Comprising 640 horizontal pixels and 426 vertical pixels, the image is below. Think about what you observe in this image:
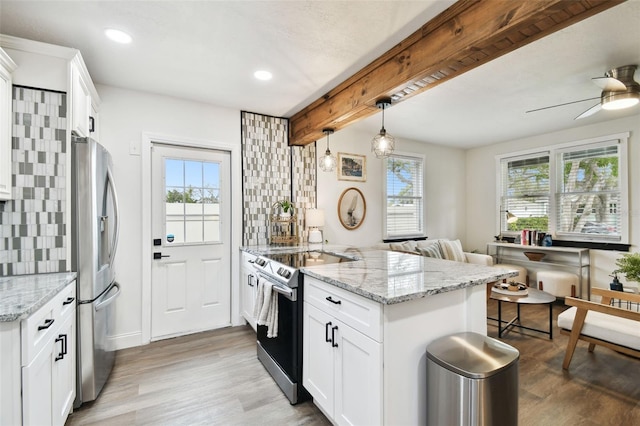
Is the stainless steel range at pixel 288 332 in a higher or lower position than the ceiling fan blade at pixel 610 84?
lower

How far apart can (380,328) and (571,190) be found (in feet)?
15.8

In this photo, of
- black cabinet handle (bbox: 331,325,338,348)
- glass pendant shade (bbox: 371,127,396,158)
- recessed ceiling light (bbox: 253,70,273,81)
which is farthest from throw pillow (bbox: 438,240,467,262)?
recessed ceiling light (bbox: 253,70,273,81)

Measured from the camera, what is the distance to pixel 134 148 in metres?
2.98

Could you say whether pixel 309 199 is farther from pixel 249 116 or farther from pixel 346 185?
pixel 249 116

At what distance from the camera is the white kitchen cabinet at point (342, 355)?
142cm

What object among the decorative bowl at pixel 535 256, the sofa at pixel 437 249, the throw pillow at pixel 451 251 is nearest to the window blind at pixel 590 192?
the decorative bowl at pixel 535 256

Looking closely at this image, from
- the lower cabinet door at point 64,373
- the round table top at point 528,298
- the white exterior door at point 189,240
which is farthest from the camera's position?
the white exterior door at point 189,240

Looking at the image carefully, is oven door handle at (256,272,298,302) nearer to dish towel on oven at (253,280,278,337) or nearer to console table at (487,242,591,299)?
dish towel on oven at (253,280,278,337)

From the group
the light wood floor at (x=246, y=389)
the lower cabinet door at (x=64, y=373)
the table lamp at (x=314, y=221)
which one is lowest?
the light wood floor at (x=246, y=389)

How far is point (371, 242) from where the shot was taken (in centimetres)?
465

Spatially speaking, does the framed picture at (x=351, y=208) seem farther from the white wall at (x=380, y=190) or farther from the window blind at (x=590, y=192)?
the window blind at (x=590, y=192)

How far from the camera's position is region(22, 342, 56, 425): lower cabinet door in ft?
4.39

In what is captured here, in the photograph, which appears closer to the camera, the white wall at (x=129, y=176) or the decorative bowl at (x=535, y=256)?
the white wall at (x=129, y=176)

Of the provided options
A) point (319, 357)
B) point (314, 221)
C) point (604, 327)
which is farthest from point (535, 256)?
point (319, 357)
